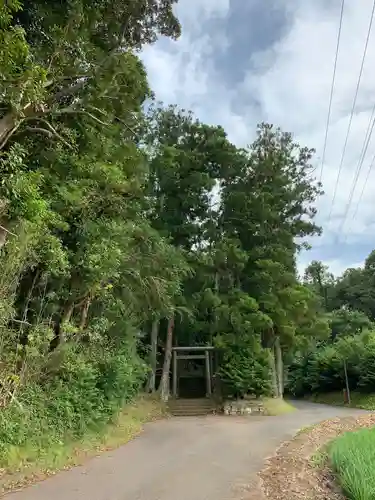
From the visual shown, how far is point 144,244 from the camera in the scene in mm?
11562

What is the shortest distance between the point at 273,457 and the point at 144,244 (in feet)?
20.7

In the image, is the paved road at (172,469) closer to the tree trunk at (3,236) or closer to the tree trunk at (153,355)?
the tree trunk at (3,236)

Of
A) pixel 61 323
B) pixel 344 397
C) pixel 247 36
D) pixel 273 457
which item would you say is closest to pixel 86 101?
pixel 247 36

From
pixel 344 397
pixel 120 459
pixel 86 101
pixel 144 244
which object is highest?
pixel 86 101

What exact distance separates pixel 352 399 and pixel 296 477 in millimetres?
14477

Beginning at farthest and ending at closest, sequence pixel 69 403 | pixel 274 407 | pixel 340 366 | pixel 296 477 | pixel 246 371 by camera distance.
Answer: pixel 340 366, pixel 274 407, pixel 246 371, pixel 69 403, pixel 296 477

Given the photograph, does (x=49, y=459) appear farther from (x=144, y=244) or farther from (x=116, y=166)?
(x=144, y=244)

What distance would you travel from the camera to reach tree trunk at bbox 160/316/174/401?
55.0 ft

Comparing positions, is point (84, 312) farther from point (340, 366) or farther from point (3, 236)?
point (340, 366)

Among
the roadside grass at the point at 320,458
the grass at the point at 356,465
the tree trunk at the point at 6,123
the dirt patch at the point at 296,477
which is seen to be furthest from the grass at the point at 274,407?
the tree trunk at the point at 6,123

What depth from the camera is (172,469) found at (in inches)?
246

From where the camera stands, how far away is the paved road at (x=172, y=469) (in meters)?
4.98

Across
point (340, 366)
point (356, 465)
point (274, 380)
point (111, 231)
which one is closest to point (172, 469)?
point (356, 465)

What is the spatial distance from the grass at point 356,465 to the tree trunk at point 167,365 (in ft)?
35.0
